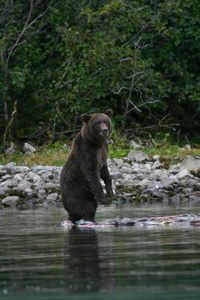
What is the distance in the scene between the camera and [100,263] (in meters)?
4.81

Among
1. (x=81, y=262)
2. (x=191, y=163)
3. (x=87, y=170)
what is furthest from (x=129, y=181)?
(x=81, y=262)

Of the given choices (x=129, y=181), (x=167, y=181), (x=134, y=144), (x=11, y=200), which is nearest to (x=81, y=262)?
(x=11, y=200)

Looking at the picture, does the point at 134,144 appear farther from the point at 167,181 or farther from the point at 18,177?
the point at 18,177

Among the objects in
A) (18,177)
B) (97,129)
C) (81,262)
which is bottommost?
(18,177)

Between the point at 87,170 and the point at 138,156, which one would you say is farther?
the point at 138,156

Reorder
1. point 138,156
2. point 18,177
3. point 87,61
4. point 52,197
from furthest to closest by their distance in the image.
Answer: point 87,61, point 138,156, point 18,177, point 52,197

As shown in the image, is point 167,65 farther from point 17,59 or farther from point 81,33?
point 17,59

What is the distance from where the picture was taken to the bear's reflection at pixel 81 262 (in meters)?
3.95

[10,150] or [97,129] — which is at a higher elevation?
[97,129]

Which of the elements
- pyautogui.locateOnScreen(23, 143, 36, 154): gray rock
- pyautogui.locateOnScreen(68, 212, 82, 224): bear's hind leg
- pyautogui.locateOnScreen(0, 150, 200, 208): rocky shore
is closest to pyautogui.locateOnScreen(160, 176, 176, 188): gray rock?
pyautogui.locateOnScreen(0, 150, 200, 208): rocky shore

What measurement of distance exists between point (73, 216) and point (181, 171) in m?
6.88

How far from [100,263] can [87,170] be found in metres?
3.69

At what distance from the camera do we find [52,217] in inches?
394

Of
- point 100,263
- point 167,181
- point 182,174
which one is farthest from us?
point 182,174
